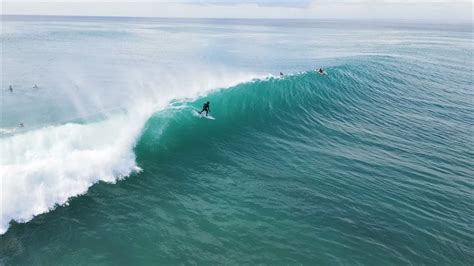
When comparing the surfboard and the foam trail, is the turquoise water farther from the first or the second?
the surfboard

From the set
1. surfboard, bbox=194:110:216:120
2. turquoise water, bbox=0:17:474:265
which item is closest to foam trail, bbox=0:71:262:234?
turquoise water, bbox=0:17:474:265

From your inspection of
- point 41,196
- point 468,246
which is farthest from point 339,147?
point 41,196

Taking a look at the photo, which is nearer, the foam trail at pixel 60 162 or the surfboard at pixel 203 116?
the foam trail at pixel 60 162

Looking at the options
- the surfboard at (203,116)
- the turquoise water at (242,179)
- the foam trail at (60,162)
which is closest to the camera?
the turquoise water at (242,179)

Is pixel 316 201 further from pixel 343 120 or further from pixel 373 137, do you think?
pixel 343 120

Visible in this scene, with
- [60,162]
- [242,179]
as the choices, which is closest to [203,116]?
[242,179]

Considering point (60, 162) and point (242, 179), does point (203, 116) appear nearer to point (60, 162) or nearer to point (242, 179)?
point (242, 179)

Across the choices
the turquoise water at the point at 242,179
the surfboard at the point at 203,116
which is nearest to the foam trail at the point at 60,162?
the turquoise water at the point at 242,179

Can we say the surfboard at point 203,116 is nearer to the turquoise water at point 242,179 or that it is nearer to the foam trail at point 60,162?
the turquoise water at point 242,179
